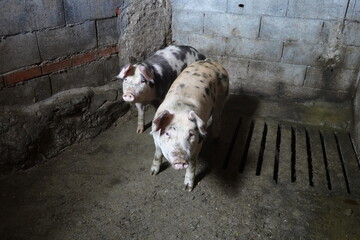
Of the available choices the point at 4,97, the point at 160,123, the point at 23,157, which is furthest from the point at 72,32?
the point at 160,123

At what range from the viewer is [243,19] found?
13.6 feet

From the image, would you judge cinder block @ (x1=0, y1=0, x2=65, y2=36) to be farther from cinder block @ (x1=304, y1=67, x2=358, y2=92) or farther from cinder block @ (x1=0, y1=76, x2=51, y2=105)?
cinder block @ (x1=304, y1=67, x2=358, y2=92)

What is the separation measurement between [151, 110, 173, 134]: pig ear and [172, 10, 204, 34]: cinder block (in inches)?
90.0

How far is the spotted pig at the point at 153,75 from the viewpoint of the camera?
10.8 feet

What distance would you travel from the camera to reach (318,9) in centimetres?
382

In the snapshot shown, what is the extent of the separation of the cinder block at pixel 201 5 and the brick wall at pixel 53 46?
2.86 ft

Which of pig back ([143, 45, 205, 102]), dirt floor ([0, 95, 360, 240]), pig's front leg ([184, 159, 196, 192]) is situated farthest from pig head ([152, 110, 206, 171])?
pig back ([143, 45, 205, 102])

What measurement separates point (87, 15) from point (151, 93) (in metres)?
1.12

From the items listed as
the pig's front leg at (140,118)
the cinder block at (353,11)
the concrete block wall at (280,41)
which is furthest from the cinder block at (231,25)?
the pig's front leg at (140,118)

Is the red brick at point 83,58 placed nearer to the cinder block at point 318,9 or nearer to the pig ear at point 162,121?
the pig ear at point 162,121

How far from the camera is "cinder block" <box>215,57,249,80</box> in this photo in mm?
4395

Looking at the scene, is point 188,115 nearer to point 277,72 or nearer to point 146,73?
point 146,73

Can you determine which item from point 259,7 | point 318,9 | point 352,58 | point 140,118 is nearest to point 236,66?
point 259,7

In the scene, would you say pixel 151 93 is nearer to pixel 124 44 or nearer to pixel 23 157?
pixel 124 44
